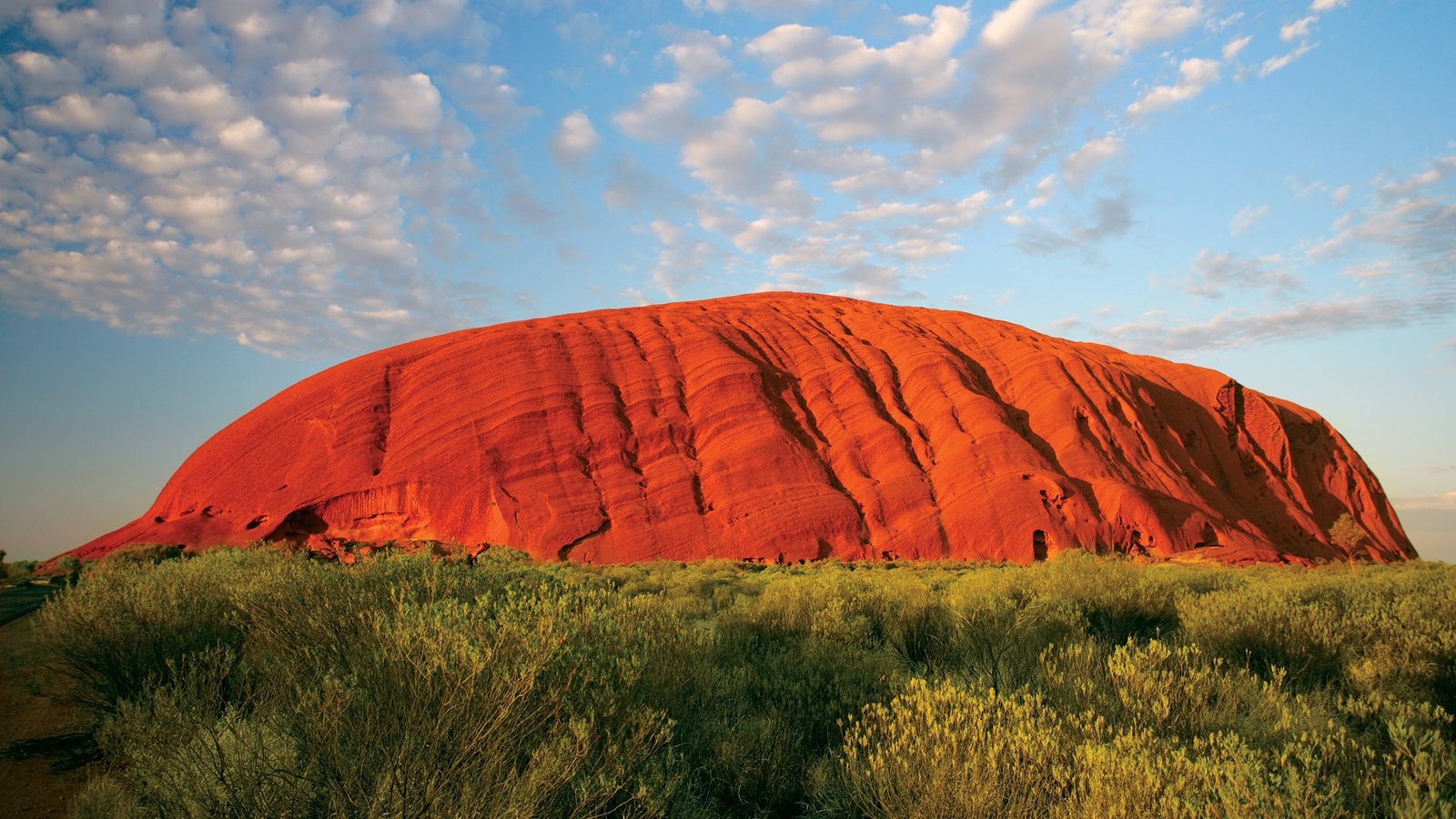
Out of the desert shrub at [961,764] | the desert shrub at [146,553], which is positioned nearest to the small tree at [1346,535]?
the desert shrub at [961,764]

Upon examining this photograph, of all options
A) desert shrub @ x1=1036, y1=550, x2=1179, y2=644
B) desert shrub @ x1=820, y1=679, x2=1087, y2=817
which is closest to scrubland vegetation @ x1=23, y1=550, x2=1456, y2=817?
desert shrub @ x1=820, y1=679, x2=1087, y2=817

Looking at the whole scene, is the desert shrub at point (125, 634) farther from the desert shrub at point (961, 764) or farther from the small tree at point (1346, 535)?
the small tree at point (1346, 535)

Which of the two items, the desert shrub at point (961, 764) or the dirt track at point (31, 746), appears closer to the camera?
the desert shrub at point (961, 764)

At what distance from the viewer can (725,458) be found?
31.7 meters

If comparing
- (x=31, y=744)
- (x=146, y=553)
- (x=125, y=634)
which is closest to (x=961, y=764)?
(x=125, y=634)

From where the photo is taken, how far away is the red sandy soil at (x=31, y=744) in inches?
193

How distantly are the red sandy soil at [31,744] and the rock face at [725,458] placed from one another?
66.8 feet

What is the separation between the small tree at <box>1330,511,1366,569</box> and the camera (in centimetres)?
3891

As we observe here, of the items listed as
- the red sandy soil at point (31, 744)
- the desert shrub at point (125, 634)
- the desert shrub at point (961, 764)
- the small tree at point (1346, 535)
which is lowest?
the small tree at point (1346, 535)

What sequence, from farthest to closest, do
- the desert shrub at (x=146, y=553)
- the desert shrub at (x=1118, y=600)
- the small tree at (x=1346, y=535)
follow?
the small tree at (x=1346, y=535) → the desert shrub at (x=146, y=553) → the desert shrub at (x=1118, y=600)

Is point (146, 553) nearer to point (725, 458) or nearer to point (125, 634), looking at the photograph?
point (125, 634)

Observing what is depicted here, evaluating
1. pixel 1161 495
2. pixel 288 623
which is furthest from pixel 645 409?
pixel 288 623

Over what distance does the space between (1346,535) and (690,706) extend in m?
49.3

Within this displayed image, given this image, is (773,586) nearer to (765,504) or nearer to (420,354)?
(765,504)
